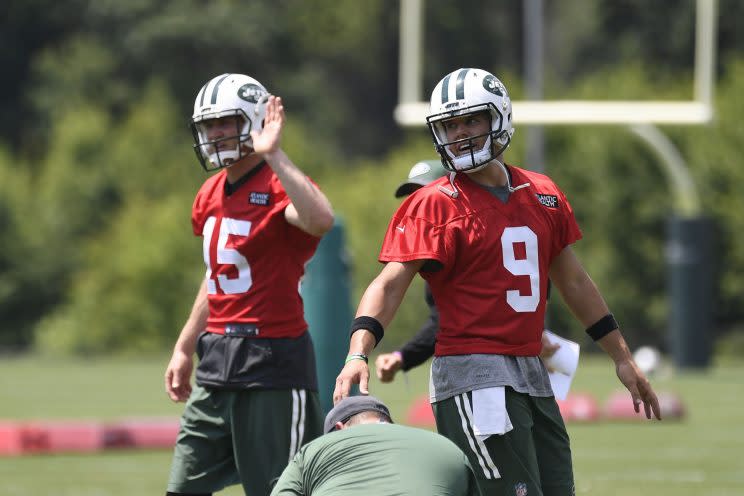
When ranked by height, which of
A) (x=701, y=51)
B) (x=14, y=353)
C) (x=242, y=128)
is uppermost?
(x=701, y=51)

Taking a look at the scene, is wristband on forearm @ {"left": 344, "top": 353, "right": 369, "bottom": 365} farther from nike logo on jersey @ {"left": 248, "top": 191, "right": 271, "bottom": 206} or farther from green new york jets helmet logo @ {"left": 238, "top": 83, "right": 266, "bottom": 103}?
green new york jets helmet logo @ {"left": 238, "top": 83, "right": 266, "bottom": 103}

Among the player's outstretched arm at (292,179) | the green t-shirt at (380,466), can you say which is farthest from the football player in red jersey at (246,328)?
the green t-shirt at (380,466)

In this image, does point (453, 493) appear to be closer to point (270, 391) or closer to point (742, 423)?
point (270, 391)

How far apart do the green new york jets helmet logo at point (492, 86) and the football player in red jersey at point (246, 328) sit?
1045 mm

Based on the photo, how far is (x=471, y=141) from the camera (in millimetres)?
5266

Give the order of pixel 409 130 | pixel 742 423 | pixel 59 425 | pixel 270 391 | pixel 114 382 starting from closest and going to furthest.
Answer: pixel 270 391 < pixel 59 425 < pixel 742 423 < pixel 114 382 < pixel 409 130

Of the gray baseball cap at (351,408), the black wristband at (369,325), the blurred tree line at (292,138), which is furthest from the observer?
the blurred tree line at (292,138)

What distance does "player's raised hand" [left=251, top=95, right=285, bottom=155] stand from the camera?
18.0 ft

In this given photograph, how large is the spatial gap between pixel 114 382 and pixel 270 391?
16229 mm

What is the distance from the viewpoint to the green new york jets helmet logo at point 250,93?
6168mm

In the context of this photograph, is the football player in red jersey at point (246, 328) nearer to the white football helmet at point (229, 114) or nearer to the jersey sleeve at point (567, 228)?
the white football helmet at point (229, 114)

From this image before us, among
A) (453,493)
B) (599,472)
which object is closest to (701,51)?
(599,472)

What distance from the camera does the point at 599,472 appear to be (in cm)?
1093

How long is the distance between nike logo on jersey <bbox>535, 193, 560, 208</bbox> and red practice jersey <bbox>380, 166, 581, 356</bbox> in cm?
8
